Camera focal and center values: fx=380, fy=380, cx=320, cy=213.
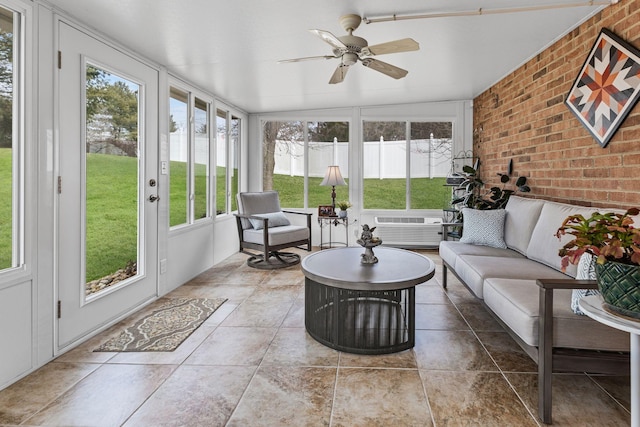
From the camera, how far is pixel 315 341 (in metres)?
2.69

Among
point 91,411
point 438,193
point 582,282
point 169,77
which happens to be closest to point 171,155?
point 169,77

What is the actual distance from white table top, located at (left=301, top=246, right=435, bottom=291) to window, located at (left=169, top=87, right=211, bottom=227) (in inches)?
72.6

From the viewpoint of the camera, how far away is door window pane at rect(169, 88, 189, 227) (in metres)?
3.99

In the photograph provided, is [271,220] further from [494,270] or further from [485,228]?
[494,270]

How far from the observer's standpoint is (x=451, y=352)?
2.53 metres

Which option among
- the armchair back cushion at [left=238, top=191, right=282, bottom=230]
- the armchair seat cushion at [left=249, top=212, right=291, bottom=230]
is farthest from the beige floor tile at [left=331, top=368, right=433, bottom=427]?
the armchair back cushion at [left=238, top=191, right=282, bottom=230]

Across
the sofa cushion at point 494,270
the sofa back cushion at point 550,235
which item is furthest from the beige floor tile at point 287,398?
the sofa back cushion at point 550,235

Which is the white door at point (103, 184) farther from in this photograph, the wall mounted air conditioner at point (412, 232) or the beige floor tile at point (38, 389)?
the wall mounted air conditioner at point (412, 232)

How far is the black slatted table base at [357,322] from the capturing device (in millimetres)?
2543

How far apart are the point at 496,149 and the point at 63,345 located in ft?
16.0

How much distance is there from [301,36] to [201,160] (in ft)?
Result: 7.28

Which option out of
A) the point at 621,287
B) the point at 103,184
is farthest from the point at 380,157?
the point at 621,287

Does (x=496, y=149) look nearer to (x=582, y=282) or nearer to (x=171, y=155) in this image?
(x=582, y=282)

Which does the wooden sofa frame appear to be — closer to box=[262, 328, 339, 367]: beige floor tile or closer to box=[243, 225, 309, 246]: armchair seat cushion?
box=[262, 328, 339, 367]: beige floor tile
